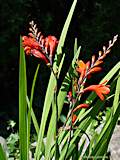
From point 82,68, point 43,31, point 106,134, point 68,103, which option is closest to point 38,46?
point 82,68

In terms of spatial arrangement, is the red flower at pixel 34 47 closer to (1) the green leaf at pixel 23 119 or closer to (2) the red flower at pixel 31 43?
(2) the red flower at pixel 31 43

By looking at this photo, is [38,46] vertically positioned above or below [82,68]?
above

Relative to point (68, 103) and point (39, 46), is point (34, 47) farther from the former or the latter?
point (68, 103)

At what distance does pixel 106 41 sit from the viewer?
497 cm

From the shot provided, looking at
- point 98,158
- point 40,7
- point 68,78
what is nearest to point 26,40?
point 68,78

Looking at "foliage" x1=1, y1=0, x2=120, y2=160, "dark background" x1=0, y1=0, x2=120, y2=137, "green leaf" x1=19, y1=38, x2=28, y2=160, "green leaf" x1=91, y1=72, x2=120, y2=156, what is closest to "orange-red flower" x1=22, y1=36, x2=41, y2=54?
"foliage" x1=1, y1=0, x2=120, y2=160

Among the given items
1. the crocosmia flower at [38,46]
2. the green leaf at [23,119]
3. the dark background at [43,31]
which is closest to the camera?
the crocosmia flower at [38,46]

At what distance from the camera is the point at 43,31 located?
468 cm

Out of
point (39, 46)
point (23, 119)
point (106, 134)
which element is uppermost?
point (39, 46)

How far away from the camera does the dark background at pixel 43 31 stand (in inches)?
174

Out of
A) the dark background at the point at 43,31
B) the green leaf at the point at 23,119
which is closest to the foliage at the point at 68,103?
the green leaf at the point at 23,119

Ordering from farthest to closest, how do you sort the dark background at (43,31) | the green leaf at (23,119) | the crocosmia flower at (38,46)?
the dark background at (43,31) → the green leaf at (23,119) → the crocosmia flower at (38,46)

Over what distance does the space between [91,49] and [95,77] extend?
1.00 ft

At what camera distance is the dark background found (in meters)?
4.41
